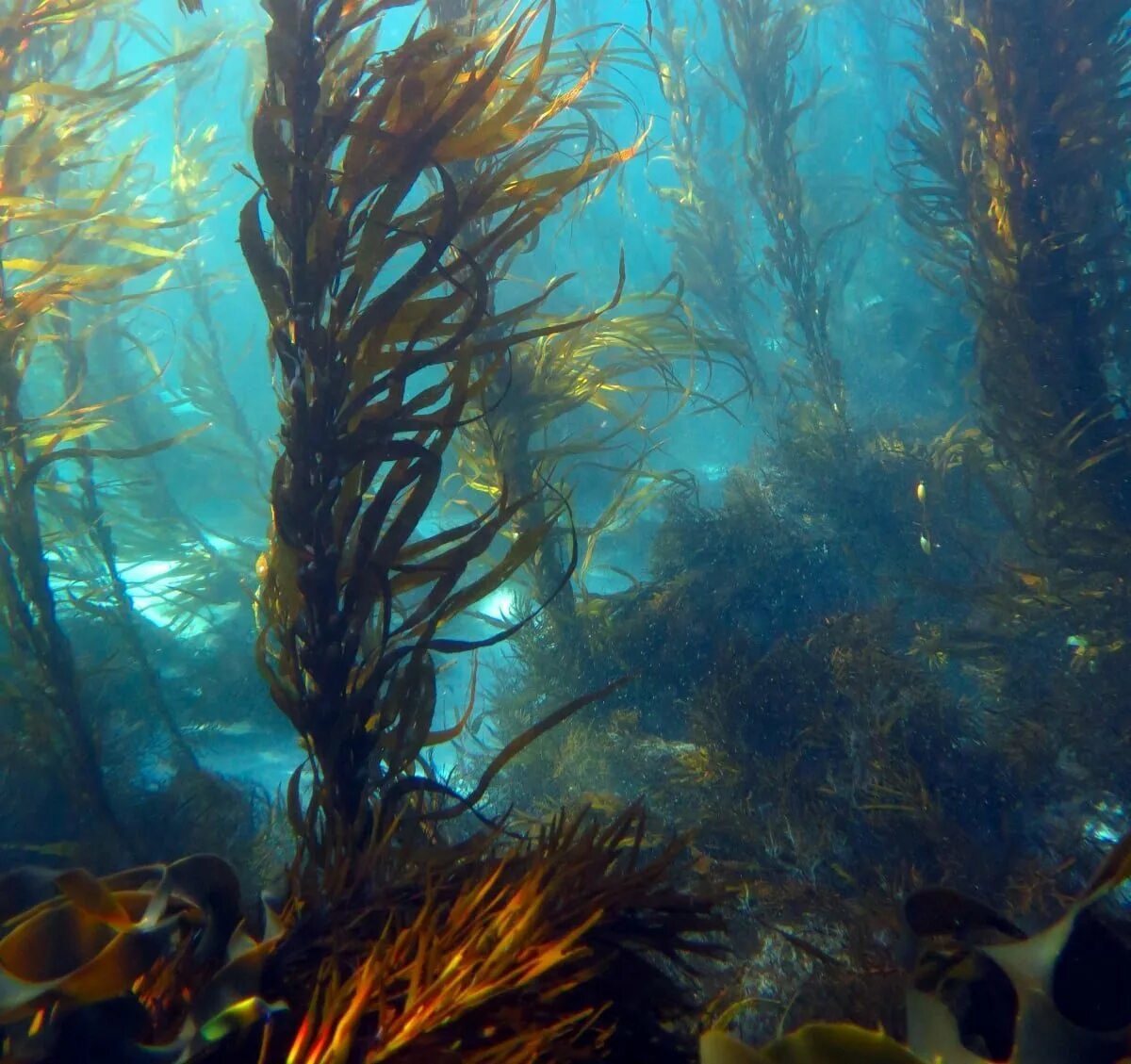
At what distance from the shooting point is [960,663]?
468 centimetres

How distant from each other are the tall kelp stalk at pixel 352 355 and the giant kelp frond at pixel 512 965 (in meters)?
0.42

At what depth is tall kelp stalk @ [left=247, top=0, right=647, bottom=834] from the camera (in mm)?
1815

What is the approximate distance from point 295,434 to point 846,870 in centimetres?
269

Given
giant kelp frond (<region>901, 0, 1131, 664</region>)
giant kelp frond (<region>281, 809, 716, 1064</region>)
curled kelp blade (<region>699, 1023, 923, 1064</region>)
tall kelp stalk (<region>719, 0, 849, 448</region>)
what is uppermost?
tall kelp stalk (<region>719, 0, 849, 448</region>)

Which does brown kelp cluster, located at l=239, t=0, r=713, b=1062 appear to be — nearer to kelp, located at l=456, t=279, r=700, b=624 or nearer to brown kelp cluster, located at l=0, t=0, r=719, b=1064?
brown kelp cluster, located at l=0, t=0, r=719, b=1064

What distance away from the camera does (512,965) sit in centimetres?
123

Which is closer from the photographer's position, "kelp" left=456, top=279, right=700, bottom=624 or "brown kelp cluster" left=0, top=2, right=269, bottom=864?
"brown kelp cluster" left=0, top=2, right=269, bottom=864

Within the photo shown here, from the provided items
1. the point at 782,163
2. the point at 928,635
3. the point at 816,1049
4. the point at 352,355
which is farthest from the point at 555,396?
the point at 782,163

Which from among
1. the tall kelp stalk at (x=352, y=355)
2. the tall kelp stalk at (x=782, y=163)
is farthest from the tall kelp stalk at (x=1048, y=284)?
the tall kelp stalk at (x=352, y=355)

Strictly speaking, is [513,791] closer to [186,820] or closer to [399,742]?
[186,820]

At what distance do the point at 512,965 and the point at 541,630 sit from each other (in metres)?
3.84

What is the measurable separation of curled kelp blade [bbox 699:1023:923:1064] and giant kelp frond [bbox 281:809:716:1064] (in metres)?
0.19

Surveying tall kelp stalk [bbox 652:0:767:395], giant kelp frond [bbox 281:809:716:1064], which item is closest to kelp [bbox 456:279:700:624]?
giant kelp frond [bbox 281:809:716:1064]

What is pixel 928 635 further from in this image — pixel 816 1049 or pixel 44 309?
pixel 44 309
